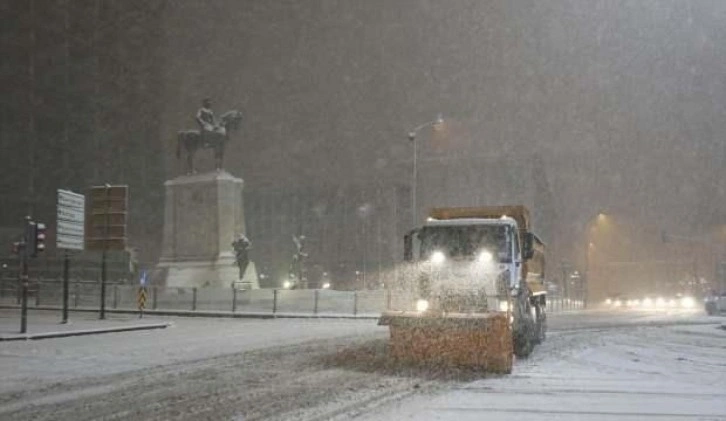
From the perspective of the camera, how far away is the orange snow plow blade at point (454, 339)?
48.8 ft

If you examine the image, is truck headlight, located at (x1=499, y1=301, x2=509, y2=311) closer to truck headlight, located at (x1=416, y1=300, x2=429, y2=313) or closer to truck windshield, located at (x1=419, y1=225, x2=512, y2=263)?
truck windshield, located at (x1=419, y1=225, x2=512, y2=263)

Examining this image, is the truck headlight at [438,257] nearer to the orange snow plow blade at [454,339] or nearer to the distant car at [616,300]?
the orange snow plow blade at [454,339]

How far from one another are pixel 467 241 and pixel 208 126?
120 ft

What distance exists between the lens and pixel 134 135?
11194 centimetres

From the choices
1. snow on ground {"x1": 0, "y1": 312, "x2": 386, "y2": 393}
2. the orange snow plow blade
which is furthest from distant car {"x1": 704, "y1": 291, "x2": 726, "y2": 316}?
the orange snow plow blade

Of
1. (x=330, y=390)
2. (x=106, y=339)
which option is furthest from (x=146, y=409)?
(x=106, y=339)

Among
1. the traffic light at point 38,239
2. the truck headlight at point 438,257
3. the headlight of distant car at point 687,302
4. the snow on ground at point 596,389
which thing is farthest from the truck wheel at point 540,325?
the headlight of distant car at point 687,302

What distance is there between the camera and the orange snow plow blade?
1487 centimetres

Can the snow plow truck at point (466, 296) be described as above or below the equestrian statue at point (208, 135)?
below

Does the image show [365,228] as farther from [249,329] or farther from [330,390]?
[330,390]

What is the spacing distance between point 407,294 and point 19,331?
42.8 feet

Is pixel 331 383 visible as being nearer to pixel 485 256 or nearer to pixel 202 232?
pixel 485 256

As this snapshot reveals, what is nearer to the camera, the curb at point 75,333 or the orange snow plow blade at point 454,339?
the orange snow plow blade at point 454,339

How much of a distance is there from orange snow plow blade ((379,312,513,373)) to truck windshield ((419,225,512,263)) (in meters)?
2.03
